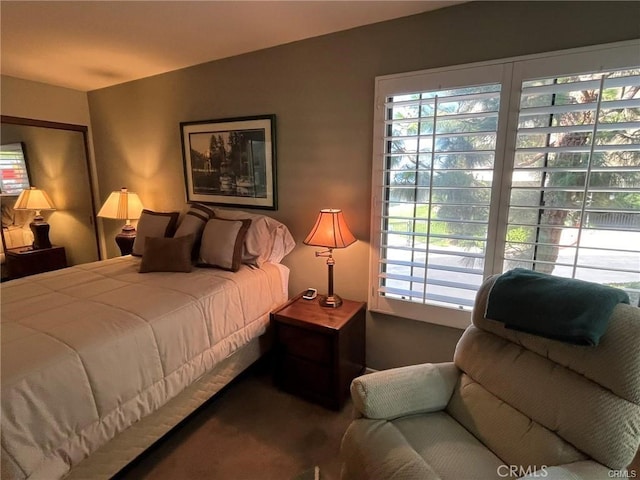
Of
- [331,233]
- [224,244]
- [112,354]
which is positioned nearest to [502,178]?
[331,233]

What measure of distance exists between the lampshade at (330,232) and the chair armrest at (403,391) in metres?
0.89

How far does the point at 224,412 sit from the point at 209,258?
3.43 feet

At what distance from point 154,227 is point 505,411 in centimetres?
272

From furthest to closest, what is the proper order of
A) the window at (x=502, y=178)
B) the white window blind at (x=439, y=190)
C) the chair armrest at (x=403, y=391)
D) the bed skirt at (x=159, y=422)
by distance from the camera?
the white window blind at (x=439, y=190), the window at (x=502, y=178), the bed skirt at (x=159, y=422), the chair armrest at (x=403, y=391)

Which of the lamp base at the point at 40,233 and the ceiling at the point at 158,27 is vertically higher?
the ceiling at the point at 158,27

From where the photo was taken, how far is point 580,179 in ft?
5.45

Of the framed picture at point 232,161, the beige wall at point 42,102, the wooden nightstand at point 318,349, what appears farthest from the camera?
the beige wall at point 42,102

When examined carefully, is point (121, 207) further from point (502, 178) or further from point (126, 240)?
point (502, 178)

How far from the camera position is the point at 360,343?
91.1 inches

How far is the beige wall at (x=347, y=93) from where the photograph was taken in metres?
1.69

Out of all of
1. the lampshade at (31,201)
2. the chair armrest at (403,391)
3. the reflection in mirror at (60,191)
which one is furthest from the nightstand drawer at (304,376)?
the lampshade at (31,201)

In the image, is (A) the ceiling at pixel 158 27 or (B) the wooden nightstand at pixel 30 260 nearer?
(A) the ceiling at pixel 158 27

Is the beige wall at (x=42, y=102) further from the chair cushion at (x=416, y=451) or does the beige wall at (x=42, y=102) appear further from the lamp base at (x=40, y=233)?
the chair cushion at (x=416, y=451)

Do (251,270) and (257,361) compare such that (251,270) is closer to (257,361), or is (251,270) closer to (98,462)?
(257,361)
